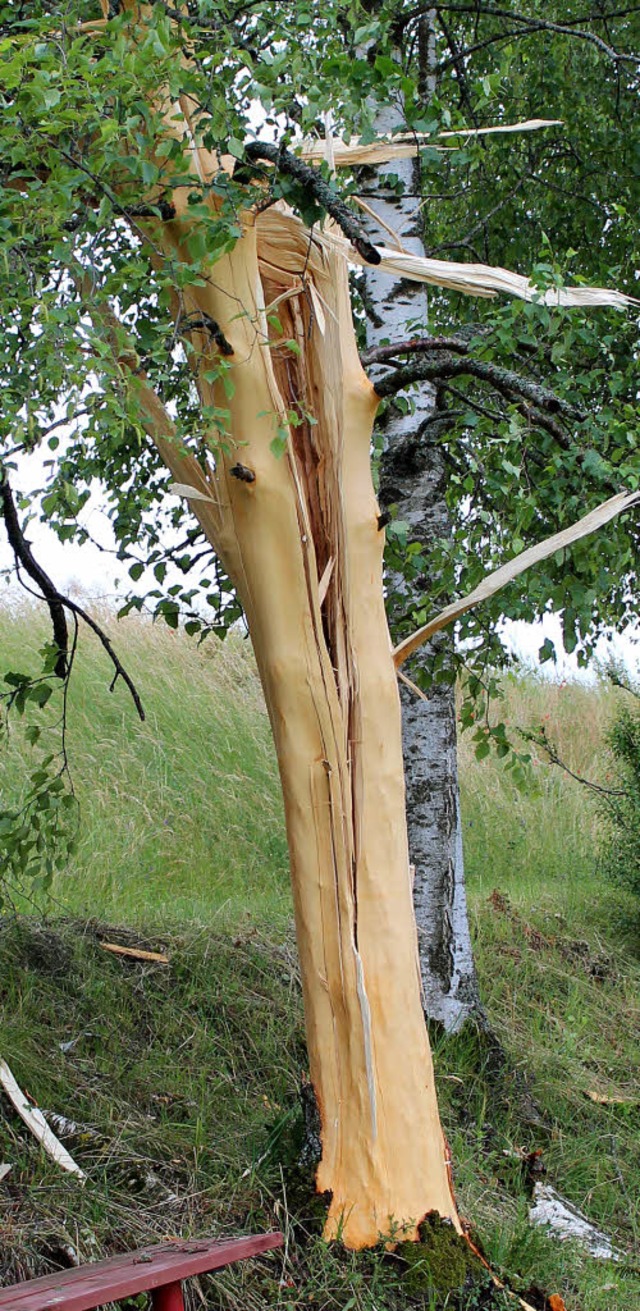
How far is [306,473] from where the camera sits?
354 cm

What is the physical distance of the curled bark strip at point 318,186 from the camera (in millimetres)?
2967

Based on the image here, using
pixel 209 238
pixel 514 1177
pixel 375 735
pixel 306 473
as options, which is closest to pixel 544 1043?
pixel 514 1177

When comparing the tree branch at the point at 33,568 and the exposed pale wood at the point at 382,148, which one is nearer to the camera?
the exposed pale wood at the point at 382,148

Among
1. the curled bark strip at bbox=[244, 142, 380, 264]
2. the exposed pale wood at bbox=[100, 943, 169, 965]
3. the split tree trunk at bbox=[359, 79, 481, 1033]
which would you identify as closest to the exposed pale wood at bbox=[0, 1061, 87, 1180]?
the exposed pale wood at bbox=[100, 943, 169, 965]

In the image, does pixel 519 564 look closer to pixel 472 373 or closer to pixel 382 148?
pixel 472 373

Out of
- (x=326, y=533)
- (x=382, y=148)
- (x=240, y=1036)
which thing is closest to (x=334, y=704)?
(x=326, y=533)

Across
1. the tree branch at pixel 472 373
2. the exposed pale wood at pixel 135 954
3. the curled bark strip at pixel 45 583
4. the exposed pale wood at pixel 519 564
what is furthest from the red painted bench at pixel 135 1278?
the tree branch at pixel 472 373

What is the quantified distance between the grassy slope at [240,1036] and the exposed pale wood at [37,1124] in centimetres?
5

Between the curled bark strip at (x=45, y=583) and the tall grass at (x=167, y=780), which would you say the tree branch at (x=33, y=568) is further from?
the tall grass at (x=167, y=780)

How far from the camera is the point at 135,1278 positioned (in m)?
2.40

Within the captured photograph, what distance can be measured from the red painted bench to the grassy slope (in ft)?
1.36

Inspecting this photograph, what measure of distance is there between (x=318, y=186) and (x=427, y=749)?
2503 millimetres

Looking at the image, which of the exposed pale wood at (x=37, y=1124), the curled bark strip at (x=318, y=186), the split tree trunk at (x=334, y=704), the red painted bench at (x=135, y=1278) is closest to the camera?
the red painted bench at (x=135, y=1278)

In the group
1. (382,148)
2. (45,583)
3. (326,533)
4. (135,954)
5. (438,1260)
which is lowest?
(438,1260)
